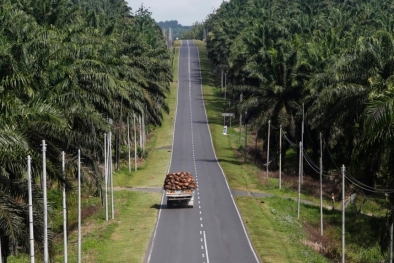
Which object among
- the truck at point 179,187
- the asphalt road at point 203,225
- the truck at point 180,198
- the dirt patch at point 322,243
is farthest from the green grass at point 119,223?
the dirt patch at point 322,243

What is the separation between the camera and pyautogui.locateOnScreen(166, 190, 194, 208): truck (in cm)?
5919

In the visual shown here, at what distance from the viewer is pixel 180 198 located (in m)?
59.7

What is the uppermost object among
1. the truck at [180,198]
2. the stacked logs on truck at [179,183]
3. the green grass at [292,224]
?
the stacked logs on truck at [179,183]

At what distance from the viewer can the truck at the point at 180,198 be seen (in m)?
59.2

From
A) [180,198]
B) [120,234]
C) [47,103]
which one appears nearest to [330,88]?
[180,198]

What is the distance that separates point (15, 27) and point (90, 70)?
5.70 metres

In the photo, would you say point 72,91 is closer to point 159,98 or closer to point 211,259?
point 211,259

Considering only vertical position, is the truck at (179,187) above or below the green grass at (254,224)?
above

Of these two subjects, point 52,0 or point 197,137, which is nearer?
point 52,0

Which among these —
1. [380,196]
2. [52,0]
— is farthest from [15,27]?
[52,0]

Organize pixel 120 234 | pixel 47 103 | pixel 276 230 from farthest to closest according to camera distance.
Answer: pixel 276 230
pixel 120 234
pixel 47 103

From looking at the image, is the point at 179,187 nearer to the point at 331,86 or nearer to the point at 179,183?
the point at 179,183

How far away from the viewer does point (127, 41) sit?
92812 mm

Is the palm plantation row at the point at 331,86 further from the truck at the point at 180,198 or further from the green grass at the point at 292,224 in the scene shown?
the truck at the point at 180,198
